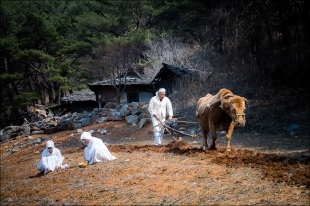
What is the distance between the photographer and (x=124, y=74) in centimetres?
3562

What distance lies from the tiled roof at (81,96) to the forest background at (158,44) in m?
1.43

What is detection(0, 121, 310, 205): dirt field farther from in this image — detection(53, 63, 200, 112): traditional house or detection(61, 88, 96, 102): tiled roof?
detection(61, 88, 96, 102): tiled roof

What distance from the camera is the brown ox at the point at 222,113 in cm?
930

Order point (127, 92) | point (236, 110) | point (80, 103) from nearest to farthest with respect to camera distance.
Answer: point (236, 110), point (127, 92), point (80, 103)

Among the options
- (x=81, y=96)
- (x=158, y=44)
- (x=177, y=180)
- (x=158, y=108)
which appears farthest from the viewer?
(x=81, y=96)

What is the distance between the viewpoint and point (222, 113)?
1012 cm

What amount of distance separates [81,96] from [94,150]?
3095cm

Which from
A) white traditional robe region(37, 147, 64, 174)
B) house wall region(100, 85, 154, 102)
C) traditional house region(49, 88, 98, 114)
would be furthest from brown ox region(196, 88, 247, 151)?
traditional house region(49, 88, 98, 114)

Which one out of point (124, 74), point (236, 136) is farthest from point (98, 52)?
point (236, 136)

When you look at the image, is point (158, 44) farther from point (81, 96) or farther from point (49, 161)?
point (49, 161)

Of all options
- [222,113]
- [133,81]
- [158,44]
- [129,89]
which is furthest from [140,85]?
[222,113]

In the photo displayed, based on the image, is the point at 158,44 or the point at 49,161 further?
the point at 158,44

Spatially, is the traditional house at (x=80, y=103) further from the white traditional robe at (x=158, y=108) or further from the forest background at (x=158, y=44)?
the white traditional robe at (x=158, y=108)

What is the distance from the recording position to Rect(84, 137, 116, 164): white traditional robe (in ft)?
35.7
